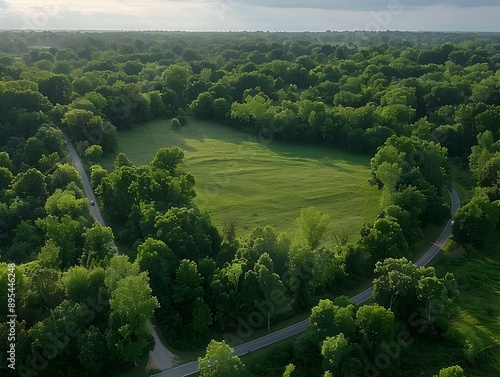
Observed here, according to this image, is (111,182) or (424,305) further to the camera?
(111,182)

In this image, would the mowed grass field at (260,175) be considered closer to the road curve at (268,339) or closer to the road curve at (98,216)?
the road curve at (98,216)

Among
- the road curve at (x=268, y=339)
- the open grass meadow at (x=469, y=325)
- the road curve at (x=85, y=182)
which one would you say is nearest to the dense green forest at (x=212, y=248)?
the open grass meadow at (x=469, y=325)

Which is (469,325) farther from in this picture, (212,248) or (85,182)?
(85,182)

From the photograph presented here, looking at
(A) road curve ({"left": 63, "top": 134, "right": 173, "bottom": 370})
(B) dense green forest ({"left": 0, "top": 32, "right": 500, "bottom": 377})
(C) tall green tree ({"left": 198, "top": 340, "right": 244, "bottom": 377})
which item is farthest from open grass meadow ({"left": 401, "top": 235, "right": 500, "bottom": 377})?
(A) road curve ({"left": 63, "top": 134, "right": 173, "bottom": 370})

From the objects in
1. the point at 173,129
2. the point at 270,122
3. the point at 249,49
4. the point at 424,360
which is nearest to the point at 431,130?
the point at 270,122

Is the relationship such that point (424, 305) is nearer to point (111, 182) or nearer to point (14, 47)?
point (111, 182)

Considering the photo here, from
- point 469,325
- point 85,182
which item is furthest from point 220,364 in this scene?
point 85,182
